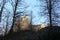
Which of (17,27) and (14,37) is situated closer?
(14,37)

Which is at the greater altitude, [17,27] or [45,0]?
[45,0]

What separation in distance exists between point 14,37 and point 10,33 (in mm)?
727

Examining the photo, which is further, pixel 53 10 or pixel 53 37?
pixel 53 10

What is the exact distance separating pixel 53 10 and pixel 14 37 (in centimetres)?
702

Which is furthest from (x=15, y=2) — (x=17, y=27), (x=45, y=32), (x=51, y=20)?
(x=45, y=32)

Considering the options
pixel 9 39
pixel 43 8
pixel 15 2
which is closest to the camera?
pixel 9 39

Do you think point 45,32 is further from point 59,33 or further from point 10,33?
point 10,33

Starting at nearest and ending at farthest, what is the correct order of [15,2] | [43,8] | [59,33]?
[59,33] → [15,2] → [43,8]

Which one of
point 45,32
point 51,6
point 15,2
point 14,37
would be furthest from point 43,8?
point 45,32

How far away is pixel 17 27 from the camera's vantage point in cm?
2766

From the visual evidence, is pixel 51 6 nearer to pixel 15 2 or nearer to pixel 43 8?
pixel 43 8

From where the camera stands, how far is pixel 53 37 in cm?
A: 1850

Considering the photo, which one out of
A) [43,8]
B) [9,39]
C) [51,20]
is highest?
[43,8]

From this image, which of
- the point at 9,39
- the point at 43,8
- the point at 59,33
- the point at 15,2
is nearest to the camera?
the point at 59,33
